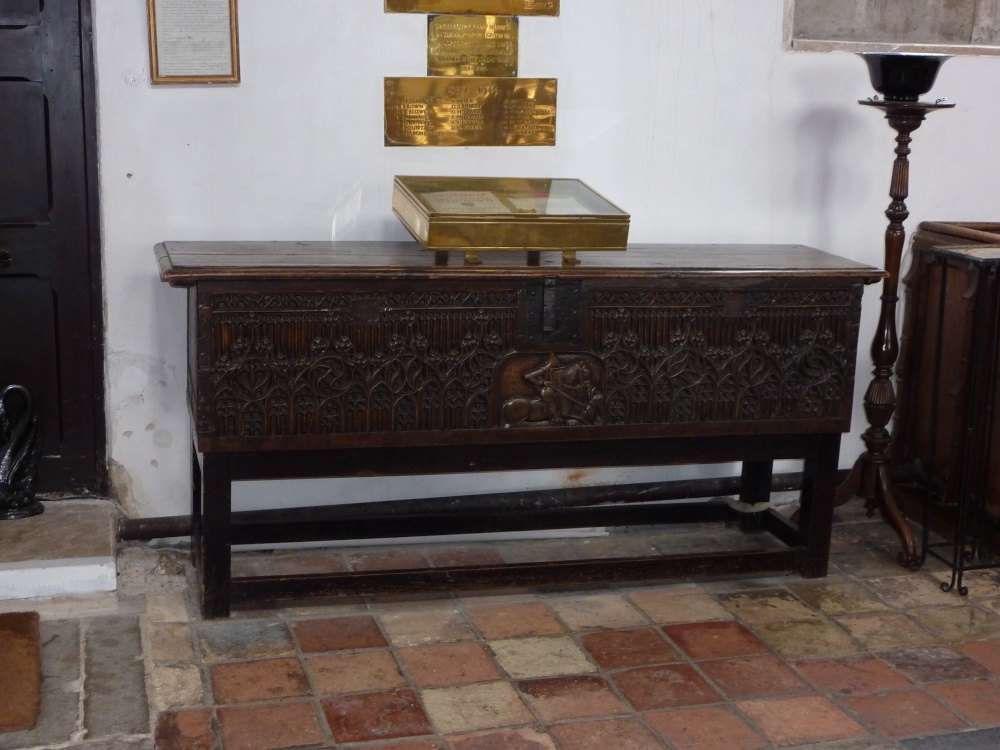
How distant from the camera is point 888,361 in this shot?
441 cm

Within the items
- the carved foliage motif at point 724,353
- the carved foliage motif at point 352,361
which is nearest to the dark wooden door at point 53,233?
the carved foliage motif at point 352,361

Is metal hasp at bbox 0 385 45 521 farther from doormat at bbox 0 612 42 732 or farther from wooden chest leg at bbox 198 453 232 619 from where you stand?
wooden chest leg at bbox 198 453 232 619

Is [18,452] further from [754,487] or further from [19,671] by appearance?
[754,487]

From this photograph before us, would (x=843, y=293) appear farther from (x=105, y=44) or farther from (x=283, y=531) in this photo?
(x=105, y=44)

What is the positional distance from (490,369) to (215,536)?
3.19 feet

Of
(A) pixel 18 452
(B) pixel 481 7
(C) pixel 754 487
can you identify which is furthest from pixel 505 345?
(A) pixel 18 452

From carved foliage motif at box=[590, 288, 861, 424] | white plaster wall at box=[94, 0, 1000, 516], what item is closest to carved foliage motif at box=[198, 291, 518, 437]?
carved foliage motif at box=[590, 288, 861, 424]

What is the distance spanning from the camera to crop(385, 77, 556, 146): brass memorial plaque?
4.11 m

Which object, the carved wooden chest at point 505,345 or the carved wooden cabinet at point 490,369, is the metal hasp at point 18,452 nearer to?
the carved wooden cabinet at point 490,369

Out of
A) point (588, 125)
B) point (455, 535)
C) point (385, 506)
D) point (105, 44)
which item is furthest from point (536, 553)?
point (105, 44)

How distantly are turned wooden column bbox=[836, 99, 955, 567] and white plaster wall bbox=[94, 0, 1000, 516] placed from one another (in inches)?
15.8

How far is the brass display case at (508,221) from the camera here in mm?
3520

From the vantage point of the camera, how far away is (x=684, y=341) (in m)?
3.80

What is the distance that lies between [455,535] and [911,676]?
1.63m
